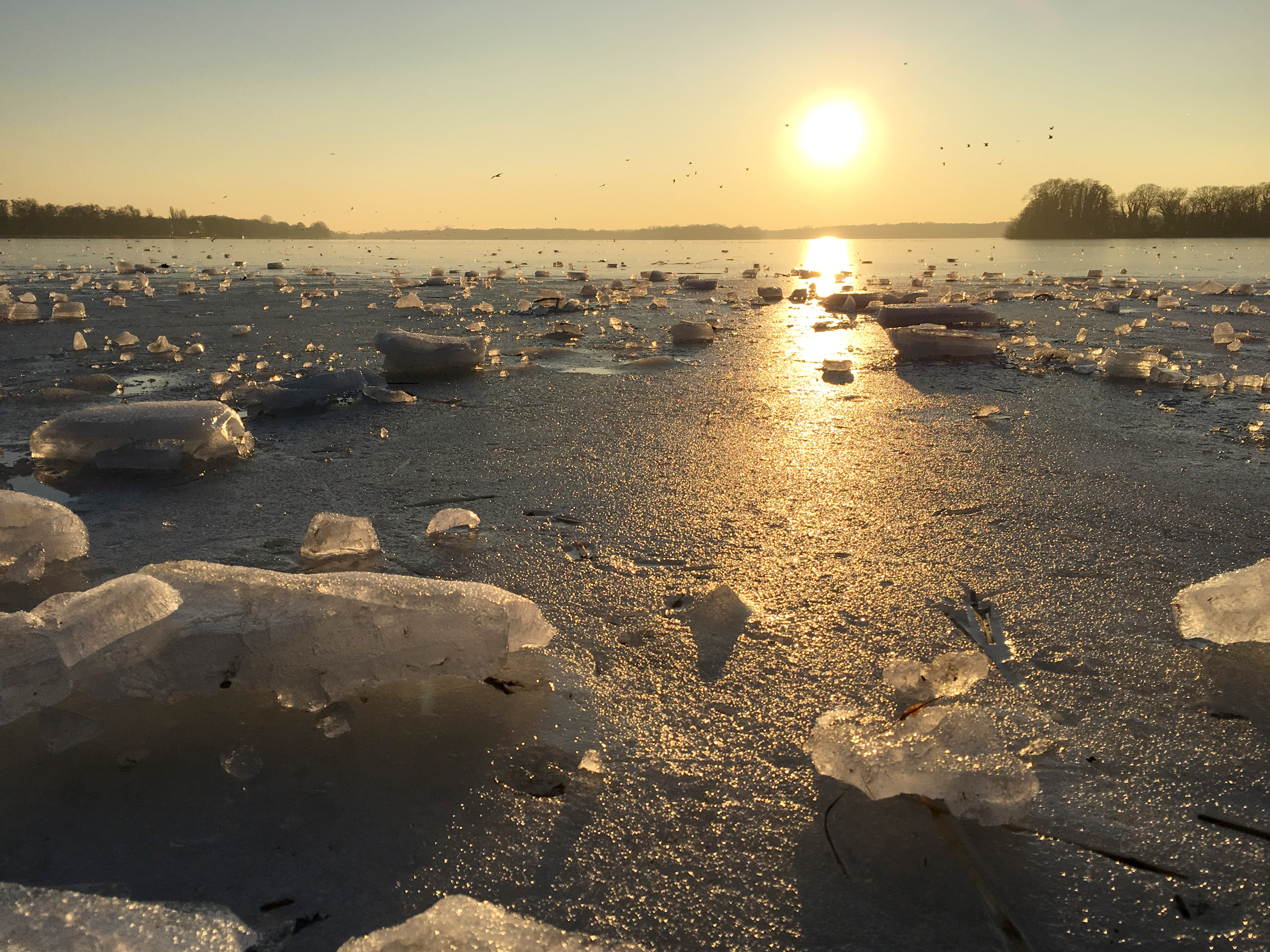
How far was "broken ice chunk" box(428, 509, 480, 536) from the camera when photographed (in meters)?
2.22

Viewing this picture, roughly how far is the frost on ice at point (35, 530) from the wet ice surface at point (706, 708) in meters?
0.07

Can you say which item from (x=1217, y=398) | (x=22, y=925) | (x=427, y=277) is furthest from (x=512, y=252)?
(x=22, y=925)

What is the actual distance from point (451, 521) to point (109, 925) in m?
1.41

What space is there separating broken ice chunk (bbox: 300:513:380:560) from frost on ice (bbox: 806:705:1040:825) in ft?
4.51

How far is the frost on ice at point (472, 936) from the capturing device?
85 centimetres

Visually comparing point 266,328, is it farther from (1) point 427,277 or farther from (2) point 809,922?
(1) point 427,277

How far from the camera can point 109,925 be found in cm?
88

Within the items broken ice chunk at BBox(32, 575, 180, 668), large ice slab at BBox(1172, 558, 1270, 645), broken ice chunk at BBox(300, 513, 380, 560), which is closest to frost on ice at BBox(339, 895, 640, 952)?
broken ice chunk at BBox(32, 575, 180, 668)

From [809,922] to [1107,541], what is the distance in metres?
1.71

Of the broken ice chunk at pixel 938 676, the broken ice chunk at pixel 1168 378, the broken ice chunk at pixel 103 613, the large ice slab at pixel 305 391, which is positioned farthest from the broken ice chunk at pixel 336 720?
the broken ice chunk at pixel 1168 378

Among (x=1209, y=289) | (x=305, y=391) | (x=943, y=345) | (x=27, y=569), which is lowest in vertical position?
(x=27, y=569)

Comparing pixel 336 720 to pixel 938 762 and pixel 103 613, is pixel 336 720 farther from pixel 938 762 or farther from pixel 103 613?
pixel 938 762

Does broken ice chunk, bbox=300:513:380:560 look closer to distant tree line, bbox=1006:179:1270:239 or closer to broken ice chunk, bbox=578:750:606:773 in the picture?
broken ice chunk, bbox=578:750:606:773

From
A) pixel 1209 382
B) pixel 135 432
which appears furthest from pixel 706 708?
pixel 1209 382
